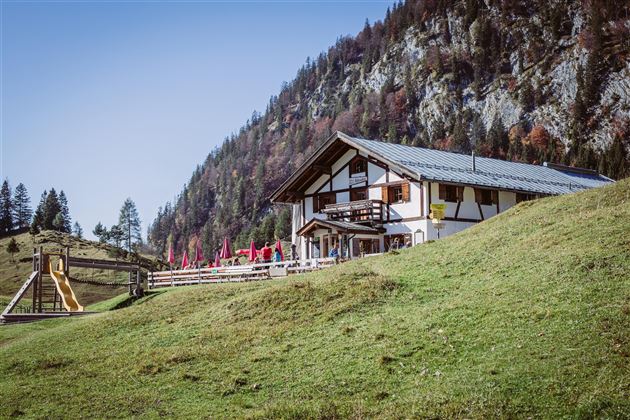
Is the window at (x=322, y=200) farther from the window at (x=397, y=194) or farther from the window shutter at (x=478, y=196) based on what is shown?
the window shutter at (x=478, y=196)

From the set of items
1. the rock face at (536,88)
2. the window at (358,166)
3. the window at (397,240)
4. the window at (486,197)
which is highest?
the rock face at (536,88)

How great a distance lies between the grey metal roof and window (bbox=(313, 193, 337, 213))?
514 cm

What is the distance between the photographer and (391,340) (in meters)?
17.2

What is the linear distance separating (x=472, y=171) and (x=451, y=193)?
19.1 feet

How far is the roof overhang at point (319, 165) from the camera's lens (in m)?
47.1

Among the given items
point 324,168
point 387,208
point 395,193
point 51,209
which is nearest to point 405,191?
point 395,193

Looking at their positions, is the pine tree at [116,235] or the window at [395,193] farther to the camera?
the pine tree at [116,235]

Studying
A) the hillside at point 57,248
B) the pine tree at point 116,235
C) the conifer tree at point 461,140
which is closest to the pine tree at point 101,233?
the pine tree at point 116,235

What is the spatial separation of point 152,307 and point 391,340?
15.9 meters

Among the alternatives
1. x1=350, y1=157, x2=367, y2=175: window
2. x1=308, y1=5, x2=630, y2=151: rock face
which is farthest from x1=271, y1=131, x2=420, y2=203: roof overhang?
x1=308, y1=5, x2=630, y2=151: rock face

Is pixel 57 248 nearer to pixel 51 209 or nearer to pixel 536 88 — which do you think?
pixel 51 209

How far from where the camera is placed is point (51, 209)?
4619 inches

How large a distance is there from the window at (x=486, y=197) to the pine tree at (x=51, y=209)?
8727 cm

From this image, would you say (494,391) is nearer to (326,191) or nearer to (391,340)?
(391,340)
